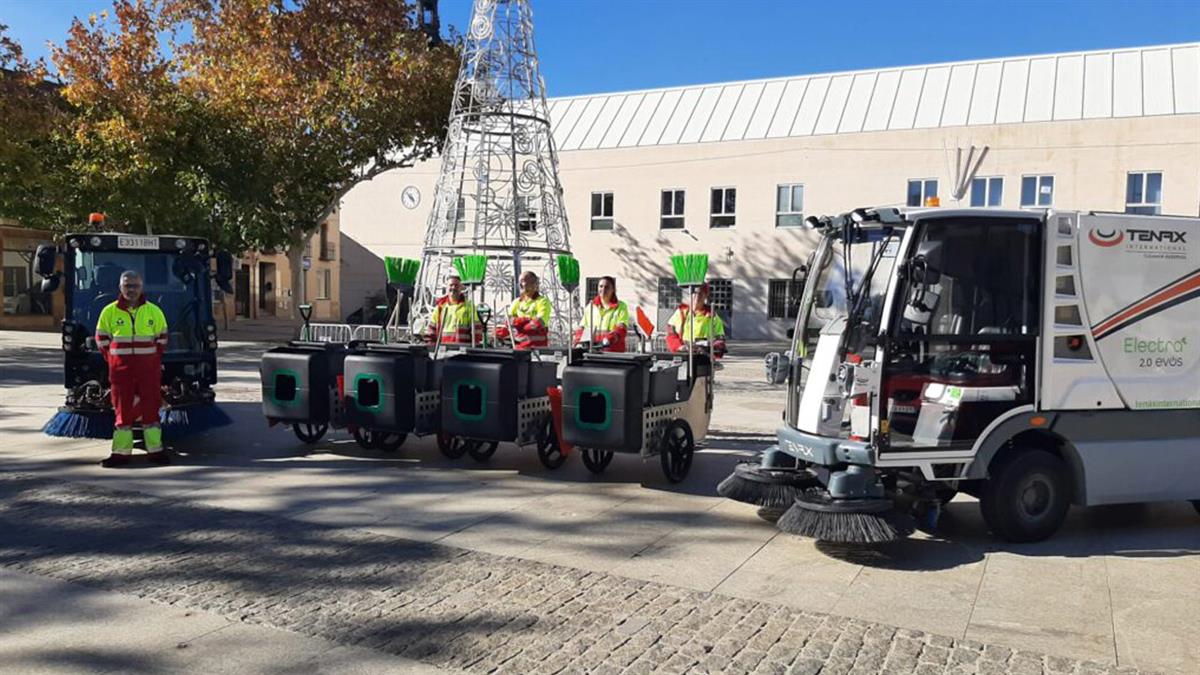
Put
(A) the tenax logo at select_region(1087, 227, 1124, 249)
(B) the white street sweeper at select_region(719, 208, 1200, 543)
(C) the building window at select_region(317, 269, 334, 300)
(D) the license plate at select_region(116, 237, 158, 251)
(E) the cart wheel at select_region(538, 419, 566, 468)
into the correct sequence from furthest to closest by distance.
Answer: (C) the building window at select_region(317, 269, 334, 300) < (D) the license plate at select_region(116, 237, 158, 251) < (E) the cart wheel at select_region(538, 419, 566, 468) < (A) the tenax logo at select_region(1087, 227, 1124, 249) < (B) the white street sweeper at select_region(719, 208, 1200, 543)

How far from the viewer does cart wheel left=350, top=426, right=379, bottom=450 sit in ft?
31.4

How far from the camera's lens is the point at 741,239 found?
108 ft

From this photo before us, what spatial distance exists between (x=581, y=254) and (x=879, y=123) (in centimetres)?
1212

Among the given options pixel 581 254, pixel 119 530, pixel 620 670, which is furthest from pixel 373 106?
pixel 620 670

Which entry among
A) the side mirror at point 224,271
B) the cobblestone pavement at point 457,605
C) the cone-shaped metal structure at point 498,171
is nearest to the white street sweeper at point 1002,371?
the cobblestone pavement at point 457,605

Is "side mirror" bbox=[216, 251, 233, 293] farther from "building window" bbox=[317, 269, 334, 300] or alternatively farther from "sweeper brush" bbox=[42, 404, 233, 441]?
"building window" bbox=[317, 269, 334, 300]

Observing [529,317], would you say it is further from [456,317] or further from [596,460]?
[596,460]

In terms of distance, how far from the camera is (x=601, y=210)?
35.3 metres

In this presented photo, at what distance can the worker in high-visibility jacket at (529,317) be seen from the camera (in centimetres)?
969

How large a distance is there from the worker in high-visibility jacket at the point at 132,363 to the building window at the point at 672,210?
26.5 meters

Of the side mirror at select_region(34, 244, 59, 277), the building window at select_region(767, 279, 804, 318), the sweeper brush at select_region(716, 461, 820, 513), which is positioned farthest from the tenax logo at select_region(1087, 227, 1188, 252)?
the building window at select_region(767, 279, 804, 318)

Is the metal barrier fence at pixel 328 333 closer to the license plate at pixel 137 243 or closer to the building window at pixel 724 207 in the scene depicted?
the license plate at pixel 137 243

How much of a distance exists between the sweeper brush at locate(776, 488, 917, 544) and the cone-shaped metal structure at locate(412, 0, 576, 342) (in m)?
13.7

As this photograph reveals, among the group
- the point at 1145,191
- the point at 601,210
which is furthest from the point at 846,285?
the point at 601,210
